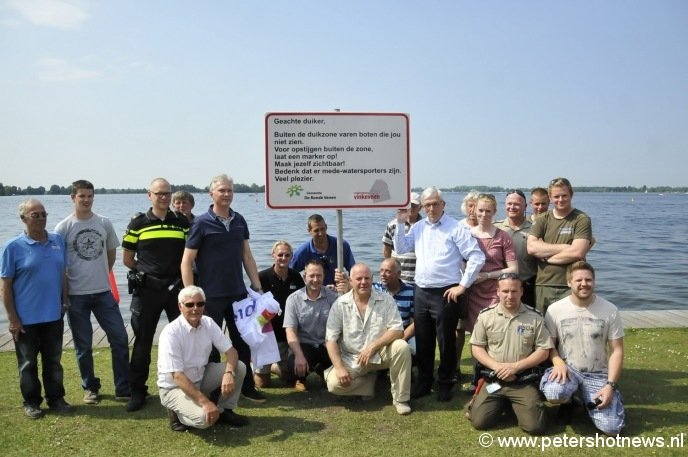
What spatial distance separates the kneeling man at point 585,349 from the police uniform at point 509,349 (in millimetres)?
145

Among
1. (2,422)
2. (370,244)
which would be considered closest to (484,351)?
(2,422)

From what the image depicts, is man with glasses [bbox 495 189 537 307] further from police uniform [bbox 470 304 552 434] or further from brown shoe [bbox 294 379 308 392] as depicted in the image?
brown shoe [bbox 294 379 308 392]

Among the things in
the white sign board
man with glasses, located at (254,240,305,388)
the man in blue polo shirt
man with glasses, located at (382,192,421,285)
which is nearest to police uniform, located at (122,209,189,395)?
the man in blue polo shirt

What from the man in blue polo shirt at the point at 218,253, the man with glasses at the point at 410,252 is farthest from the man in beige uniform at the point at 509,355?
the man in blue polo shirt at the point at 218,253

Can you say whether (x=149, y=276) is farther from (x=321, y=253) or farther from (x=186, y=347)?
(x=321, y=253)

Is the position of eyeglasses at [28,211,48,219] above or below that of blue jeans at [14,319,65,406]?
above

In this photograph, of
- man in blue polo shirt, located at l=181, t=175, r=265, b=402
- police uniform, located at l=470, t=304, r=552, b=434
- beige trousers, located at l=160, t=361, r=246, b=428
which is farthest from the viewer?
man in blue polo shirt, located at l=181, t=175, r=265, b=402

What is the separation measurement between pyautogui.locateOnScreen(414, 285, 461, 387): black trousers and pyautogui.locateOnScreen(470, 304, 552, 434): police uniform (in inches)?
18.2

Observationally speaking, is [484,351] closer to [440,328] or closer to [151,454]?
[440,328]

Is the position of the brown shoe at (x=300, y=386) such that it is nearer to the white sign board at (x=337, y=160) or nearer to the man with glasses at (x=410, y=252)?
the man with glasses at (x=410, y=252)

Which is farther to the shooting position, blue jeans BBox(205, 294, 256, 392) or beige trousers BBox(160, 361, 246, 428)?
blue jeans BBox(205, 294, 256, 392)

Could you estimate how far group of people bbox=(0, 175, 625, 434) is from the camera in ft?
14.9

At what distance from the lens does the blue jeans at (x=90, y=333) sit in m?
5.19

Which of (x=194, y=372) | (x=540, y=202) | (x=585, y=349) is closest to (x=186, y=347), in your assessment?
(x=194, y=372)
